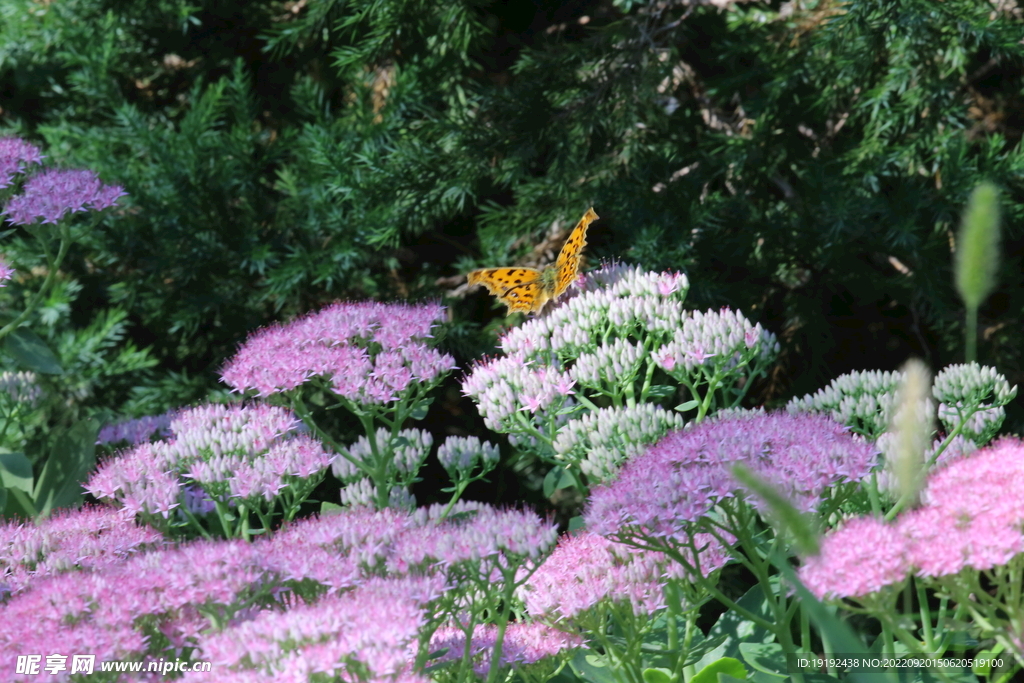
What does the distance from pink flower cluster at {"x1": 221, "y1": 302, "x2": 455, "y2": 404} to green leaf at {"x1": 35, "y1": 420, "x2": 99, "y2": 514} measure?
315mm

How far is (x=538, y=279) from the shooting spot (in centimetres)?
198

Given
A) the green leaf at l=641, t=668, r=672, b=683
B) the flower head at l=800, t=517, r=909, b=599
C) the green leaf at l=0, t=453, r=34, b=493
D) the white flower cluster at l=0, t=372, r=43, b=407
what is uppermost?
the white flower cluster at l=0, t=372, r=43, b=407

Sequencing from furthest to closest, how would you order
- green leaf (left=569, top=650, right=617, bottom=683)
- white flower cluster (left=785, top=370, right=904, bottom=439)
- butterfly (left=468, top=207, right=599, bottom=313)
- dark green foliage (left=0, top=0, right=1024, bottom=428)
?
dark green foliage (left=0, top=0, right=1024, bottom=428) → butterfly (left=468, top=207, right=599, bottom=313) → white flower cluster (left=785, top=370, right=904, bottom=439) → green leaf (left=569, top=650, right=617, bottom=683)

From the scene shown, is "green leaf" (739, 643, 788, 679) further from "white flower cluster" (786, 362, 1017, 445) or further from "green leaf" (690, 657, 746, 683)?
"white flower cluster" (786, 362, 1017, 445)

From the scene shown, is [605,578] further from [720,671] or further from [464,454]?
[464,454]

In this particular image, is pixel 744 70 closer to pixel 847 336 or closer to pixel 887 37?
pixel 887 37

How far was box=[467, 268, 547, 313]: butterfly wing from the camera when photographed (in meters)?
1.95

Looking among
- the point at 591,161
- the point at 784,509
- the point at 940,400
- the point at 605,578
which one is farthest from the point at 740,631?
the point at 591,161

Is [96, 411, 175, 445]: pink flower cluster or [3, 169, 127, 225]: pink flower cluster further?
[96, 411, 175, 445]: pink flower cluster

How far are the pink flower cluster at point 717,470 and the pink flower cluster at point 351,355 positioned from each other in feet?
1.50

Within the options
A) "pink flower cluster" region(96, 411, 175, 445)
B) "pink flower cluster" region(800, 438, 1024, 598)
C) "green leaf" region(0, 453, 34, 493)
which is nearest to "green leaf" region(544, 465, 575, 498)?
"pink flower cluster" region(96, 411, 175, 445)

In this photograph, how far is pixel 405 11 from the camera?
8.14 feet

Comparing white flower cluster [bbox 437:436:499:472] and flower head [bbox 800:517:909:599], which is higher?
flower head [bbox 800:517:909:599]

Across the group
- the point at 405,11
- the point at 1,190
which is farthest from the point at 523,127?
the point at 1,190
